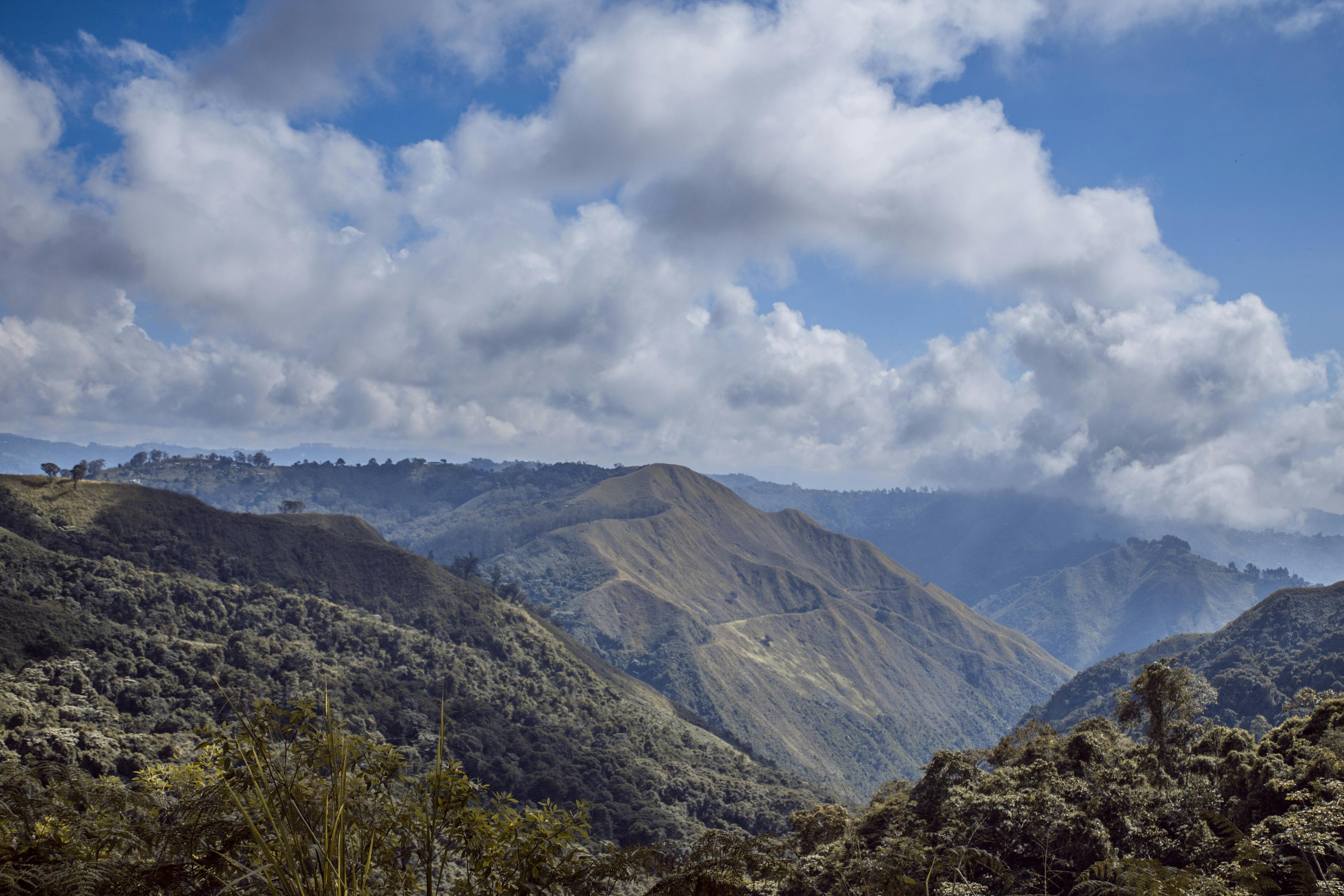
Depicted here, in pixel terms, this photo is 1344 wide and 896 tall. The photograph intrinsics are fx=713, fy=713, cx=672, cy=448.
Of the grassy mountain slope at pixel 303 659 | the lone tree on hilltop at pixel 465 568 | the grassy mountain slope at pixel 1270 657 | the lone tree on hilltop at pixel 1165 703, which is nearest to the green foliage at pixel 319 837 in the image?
the lone tree on hilltop at pixel 1165 703

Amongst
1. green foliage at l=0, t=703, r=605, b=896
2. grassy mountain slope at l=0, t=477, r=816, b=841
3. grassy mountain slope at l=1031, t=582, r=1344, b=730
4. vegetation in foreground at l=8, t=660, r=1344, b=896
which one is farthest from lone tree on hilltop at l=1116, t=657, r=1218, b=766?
grassy mountain slope at l=1031, t=582, r=1344, b=730

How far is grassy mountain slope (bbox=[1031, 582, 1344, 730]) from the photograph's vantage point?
131625 mm

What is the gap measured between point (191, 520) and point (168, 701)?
180ft

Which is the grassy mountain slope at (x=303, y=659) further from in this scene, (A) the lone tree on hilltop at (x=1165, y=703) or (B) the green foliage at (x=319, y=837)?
(B) the green foliage at (x=319, y=837)

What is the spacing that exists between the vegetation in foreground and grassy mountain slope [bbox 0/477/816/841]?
120 ft

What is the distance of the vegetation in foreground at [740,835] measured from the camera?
22.8 feet

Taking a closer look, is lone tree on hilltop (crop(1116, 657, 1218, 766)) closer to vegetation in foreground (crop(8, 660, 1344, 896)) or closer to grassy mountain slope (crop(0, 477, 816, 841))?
vegetation in foreground (crop(8, 660, 1344, 896))

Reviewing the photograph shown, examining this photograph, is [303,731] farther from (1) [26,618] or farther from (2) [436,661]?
(2) [436,661]

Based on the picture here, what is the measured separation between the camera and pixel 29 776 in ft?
56.6

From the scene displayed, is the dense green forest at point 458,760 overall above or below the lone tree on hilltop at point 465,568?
below

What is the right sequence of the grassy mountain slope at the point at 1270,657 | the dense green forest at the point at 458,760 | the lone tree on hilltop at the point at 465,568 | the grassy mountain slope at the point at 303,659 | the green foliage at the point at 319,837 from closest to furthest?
the green foliage at the point at 319,837, the dense green forest at the point at 458,760, the grassy mountain slope at the point at 303,659, the grassy mountain slope at the point at 1270,657, the lone tree on hilltop at the point at 465,568

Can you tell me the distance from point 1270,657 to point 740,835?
625ft

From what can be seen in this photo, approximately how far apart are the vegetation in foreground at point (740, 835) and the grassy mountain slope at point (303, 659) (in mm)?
36661

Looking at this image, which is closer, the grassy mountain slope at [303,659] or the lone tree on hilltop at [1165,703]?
the lone tree on hilltop at [1165,703]
